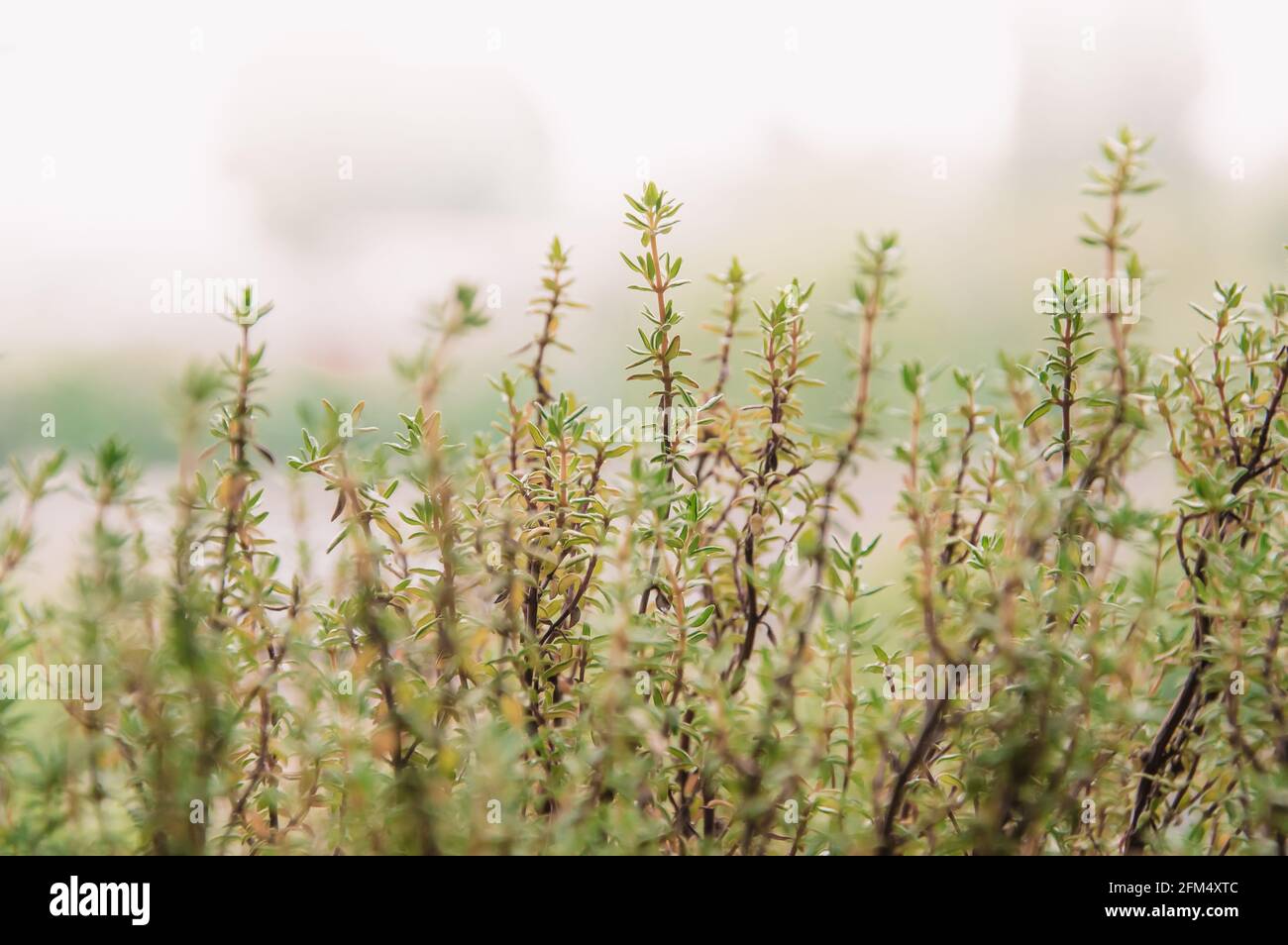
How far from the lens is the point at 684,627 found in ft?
2.48

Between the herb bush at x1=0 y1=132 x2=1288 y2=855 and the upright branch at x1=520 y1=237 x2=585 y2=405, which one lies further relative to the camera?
the upright branch at x1=520 y1=237 x2=585 y2=405

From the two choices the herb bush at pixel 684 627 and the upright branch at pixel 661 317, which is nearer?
the herb bush at pixel 684 627

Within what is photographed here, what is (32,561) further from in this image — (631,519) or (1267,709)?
(1267,709)

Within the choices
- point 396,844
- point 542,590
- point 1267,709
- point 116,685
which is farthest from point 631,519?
point 1267,709

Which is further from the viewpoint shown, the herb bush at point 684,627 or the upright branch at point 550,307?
the upright branch at point 550,307

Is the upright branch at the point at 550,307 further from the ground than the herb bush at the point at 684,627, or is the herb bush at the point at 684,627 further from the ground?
the upright branch at the point at 550,307

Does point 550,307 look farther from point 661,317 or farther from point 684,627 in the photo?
point 684,627

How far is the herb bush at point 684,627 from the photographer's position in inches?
27.0

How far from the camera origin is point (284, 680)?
767mm

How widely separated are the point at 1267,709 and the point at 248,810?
83 cm

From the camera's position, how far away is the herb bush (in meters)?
0.68

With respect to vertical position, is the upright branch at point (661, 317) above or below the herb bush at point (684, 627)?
above

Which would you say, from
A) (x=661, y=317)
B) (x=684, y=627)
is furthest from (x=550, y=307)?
(x=684, y=627)

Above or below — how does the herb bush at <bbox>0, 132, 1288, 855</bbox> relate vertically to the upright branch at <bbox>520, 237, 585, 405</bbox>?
below
